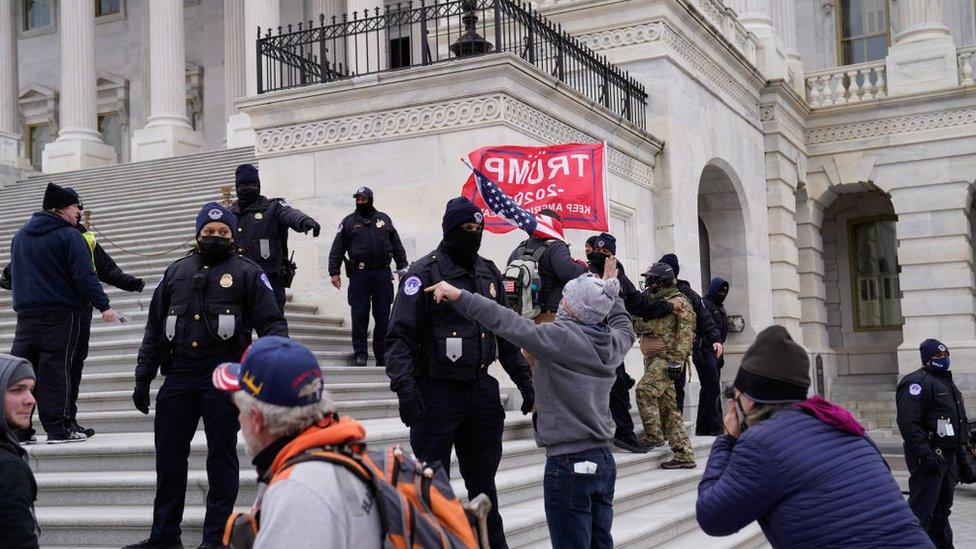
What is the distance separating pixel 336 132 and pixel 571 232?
3.02 m

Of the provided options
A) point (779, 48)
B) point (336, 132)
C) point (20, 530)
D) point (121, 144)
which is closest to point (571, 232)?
point (336, 132)

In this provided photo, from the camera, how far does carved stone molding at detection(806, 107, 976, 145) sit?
23347 mm

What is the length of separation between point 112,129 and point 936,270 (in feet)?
87.6

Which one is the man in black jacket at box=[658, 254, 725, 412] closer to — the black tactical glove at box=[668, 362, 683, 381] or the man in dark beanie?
the black tactical glove at box=[668, 362, 683, 381]

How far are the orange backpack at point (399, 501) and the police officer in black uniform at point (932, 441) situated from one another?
724 centimetres

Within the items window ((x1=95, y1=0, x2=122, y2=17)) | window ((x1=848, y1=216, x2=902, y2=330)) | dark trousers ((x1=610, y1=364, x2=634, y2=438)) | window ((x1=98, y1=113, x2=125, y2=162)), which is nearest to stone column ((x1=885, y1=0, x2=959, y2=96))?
window ((x1=848, y1=216, x2=902, y2=330))

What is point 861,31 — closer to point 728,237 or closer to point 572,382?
point 728,237

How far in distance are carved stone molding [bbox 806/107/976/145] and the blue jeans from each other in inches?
Result: 790

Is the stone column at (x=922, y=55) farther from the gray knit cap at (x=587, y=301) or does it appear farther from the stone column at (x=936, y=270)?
the gray knit cap at (x=587, y=301)

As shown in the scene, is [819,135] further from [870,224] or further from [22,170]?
[22,170]

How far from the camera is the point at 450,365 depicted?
6156 millimetres

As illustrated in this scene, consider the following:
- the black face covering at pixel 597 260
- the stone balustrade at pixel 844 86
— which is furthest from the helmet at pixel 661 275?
the stone balustrade at pixel 844 86

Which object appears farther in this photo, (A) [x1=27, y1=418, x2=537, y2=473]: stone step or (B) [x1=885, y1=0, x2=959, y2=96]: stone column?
(B) [x1=885, y1=0, x2=959, y2=96]: stone column

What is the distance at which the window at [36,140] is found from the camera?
38469mm
